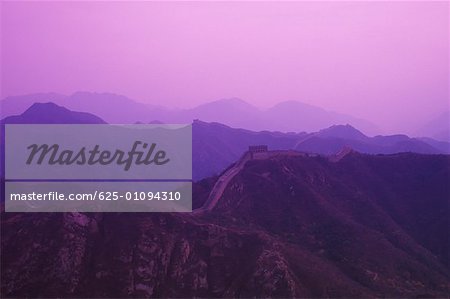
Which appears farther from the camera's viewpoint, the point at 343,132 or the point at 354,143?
the point at 343,132

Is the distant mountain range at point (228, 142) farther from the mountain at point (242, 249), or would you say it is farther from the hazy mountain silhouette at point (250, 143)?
the mountain at point (242, 249)

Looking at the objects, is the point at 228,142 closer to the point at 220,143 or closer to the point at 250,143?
the point at 220,143

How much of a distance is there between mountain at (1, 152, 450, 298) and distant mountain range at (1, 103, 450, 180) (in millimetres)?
40544

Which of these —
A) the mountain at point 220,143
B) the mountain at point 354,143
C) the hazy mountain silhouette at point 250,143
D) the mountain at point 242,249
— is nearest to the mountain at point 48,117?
the mountain at point 220,143

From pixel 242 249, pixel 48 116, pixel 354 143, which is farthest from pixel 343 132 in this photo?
pixel 242 249

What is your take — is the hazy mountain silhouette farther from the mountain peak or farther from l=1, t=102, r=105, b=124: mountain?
l=1, t=102, r=105, b=124: mountain

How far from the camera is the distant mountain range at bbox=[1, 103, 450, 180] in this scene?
282 ft

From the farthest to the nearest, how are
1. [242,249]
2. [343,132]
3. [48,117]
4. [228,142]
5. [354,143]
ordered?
[343,132] → [354,143] → [228,142] → [48,117] → [242,249]

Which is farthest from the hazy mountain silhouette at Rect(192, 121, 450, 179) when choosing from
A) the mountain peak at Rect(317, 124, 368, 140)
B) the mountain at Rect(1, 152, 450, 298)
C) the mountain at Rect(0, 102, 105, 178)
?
the mountain at Rect(1, 152, 450, 298)

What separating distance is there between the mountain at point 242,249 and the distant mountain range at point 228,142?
4054 centimetres

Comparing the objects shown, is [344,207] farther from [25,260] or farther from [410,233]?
[25,260]

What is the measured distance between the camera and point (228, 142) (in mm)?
98625

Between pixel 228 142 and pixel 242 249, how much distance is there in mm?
67683

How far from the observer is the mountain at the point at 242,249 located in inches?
1113
